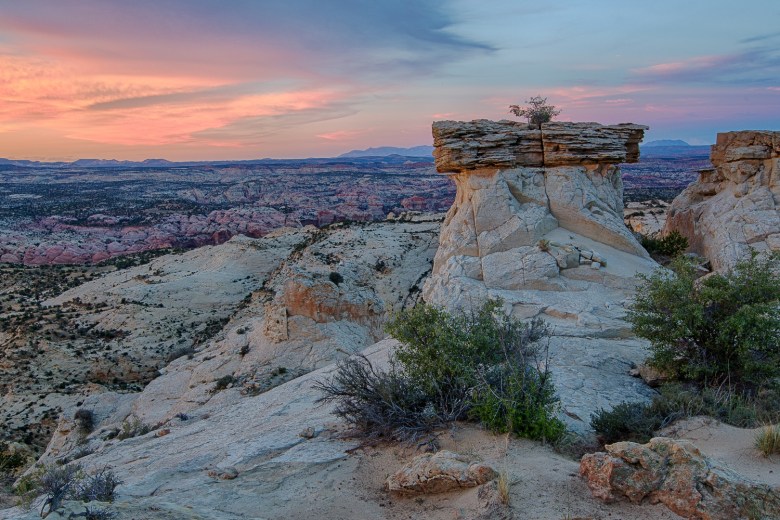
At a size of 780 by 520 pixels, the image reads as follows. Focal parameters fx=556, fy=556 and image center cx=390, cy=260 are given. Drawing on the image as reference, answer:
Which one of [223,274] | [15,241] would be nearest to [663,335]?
[223,274]

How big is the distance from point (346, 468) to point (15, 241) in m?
60.3

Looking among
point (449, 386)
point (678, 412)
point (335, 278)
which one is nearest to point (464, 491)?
point (449, 386)

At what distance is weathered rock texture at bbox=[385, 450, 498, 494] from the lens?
4.98 m

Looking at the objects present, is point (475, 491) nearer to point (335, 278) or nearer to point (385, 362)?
point (385, 362)

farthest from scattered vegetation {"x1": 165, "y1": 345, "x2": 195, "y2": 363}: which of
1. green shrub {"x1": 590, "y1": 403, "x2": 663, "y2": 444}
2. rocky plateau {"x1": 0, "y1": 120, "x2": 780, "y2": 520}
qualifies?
green shrub {"x1": 590, "y1": 403, "x2": 663, "y2": 444}

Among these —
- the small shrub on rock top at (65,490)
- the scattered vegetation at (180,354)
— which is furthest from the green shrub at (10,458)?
the small shrub on rock top at (65,490)

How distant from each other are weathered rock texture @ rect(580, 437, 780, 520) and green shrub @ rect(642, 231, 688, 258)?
532 inches

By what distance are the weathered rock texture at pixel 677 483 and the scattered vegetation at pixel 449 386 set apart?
51.6 inches

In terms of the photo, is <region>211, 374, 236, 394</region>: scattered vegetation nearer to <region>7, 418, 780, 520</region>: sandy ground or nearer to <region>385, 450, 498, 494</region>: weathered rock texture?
<region>7, 418, 780, 520</region>: sandy ground

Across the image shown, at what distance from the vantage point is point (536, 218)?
14766mm

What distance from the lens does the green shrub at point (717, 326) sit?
7469 mm

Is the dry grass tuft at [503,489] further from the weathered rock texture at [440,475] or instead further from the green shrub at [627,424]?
the green shrub at [627,424]

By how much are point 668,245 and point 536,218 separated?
16.8 ft

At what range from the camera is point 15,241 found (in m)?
54.2
